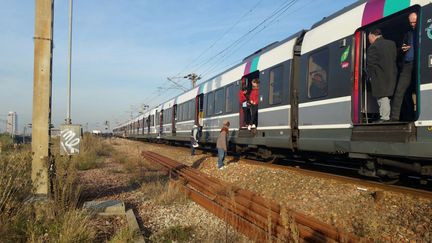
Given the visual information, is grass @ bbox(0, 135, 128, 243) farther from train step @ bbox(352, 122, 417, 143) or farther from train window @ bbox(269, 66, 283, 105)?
train window @ bbox(269, 66, 283, 105)

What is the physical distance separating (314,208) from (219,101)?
1089cm

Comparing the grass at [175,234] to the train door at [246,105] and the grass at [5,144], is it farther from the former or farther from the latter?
the train door at [246,105]

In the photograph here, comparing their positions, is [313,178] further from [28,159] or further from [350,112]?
[28,159]

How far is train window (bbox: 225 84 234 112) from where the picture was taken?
15797mm

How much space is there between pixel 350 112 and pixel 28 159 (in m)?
5.85

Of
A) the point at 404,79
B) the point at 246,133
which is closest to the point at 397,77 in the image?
the point at 404,79

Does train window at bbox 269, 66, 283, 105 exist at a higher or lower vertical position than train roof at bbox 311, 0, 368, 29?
lower

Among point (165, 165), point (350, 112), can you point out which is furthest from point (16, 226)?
point (165, 165)

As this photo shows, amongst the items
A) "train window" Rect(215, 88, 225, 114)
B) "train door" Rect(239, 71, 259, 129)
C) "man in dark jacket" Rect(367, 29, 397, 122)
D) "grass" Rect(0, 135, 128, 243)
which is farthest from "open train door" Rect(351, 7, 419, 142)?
"train window" Rect(215, 88, 225, 114)

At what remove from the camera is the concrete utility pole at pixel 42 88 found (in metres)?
7.11

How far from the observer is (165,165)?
50.7 ft

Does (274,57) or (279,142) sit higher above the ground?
(274,57)

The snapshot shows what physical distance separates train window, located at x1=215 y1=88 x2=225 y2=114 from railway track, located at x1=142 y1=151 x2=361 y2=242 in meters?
7.68

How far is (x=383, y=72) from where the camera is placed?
293 inches
